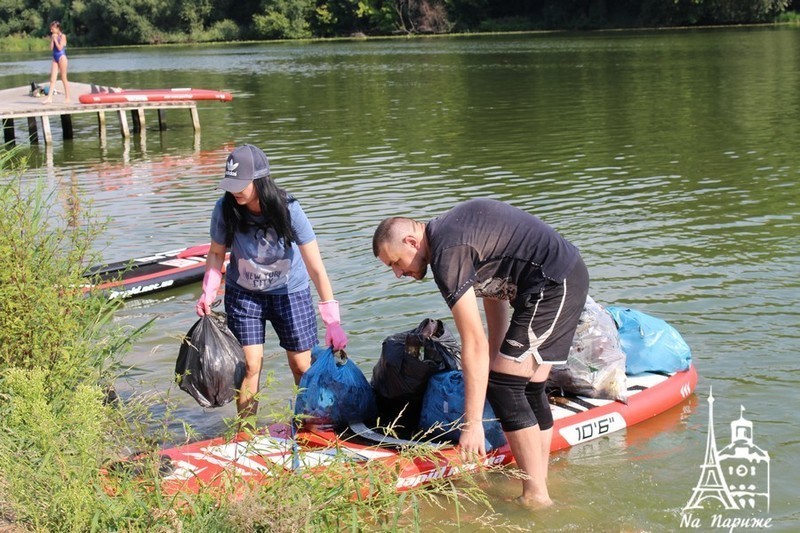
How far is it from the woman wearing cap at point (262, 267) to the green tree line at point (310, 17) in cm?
5873

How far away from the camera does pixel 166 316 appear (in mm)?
10000

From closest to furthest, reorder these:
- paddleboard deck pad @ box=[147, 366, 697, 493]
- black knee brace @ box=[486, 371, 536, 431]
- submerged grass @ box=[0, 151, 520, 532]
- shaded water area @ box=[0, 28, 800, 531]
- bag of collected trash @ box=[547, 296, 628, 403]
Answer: submerged grass @ box=[0, 151, 520, 532], paddleboard deck pad @ box=[147, 366, 697, 493], black knee brace @ box=[486, 371, 536, 431], shaded water area @ box=[0, 28, 800, 531], bag of collected trash @ box=[547, 296, 628, 403]

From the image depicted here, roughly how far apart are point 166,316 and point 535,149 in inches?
402

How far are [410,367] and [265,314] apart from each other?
3.30 ft

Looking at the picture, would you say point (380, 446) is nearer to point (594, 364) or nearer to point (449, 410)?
point (449, 410)

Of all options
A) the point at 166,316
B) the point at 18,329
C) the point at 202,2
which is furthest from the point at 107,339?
the point at 202,2

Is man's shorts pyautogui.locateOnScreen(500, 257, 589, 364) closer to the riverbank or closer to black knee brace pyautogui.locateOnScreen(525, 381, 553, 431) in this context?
black knee brace pyautogui.locateOnScreen(525, 381, 553, 431)

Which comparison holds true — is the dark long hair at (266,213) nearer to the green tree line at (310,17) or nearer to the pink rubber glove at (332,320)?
the pink rubber glove at (332,320)

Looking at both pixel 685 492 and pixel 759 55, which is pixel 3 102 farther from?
pixel 759 55

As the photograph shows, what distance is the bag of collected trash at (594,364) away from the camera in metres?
6.70

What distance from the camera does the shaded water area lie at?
21.5ft

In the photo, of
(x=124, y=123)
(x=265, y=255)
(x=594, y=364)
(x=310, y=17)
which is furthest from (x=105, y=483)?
(x=310, y=17)

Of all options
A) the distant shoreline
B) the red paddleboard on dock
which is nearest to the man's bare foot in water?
the red paddleboard on dock

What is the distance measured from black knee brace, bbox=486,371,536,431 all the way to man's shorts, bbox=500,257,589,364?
0.46 feet
